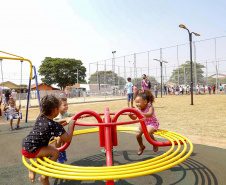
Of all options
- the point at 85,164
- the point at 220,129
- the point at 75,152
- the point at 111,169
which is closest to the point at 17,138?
the point at 75,152

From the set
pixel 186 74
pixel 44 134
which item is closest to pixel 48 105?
pixel 44 134

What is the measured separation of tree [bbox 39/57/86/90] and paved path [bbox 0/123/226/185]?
1956 inches

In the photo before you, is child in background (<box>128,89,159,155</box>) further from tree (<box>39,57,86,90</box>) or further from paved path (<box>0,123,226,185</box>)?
tree (<box>39,57,86,90</box>)

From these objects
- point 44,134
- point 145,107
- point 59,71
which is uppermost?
point 59,71

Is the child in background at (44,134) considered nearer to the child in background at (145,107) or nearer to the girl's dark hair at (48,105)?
the girl's dark hair at (48,105)

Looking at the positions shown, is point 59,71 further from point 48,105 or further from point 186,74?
point 48,105

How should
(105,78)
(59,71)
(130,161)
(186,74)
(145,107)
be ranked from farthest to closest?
1. (59,71)
2. (105,78)
3. (186,74)
4. (145,107)
5. (130,161)

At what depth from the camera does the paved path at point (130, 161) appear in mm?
2609

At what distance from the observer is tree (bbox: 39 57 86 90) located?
52938 millimetres

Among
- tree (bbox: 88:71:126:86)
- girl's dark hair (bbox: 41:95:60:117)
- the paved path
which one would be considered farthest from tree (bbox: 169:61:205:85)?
girl's dark hair (bbox: 41:95:60:117)

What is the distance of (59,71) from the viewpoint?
53.1 meters

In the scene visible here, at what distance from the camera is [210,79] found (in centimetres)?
2697

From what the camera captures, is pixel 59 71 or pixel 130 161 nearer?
pixel 130 161

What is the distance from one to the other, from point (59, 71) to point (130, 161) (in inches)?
2069
